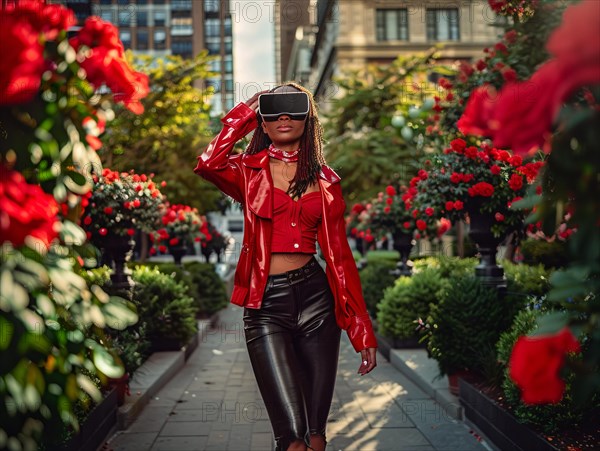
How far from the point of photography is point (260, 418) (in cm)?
716

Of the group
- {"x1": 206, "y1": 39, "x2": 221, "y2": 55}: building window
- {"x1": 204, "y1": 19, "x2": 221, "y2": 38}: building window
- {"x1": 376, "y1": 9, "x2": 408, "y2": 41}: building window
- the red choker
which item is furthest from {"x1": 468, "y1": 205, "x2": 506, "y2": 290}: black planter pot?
{"x1": 204, "y1": 19, "x2": 221, "y2": 38}: building window

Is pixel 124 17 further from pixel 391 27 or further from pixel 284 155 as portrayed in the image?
pixel 284 155

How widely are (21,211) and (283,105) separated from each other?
8.39 ft

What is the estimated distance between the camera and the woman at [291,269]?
141 inches

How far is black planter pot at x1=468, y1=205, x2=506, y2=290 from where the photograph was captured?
788 centimetres

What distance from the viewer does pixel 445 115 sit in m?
9.67

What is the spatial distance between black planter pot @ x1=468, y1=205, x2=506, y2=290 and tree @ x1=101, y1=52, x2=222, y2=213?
1083cm

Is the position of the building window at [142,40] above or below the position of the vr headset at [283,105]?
above

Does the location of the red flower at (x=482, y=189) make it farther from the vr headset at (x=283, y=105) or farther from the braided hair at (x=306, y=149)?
the vr headset at (x=283, y=105)

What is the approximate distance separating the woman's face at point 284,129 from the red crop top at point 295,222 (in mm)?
289

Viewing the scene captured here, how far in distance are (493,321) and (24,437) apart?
546cm

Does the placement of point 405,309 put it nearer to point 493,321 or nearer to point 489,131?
point 493,321

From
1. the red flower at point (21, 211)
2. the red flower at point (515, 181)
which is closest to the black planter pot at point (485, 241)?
the red flower at point (515, 181)

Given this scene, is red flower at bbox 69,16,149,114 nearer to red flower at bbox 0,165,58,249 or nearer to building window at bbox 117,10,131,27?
red flower at bbox 0,165,58,249
